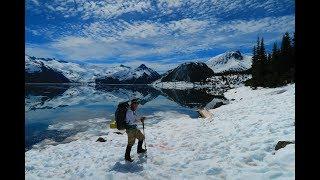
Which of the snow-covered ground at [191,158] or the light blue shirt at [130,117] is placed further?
the light blue shirt at [130,117]

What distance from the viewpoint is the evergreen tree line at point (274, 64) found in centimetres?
5697

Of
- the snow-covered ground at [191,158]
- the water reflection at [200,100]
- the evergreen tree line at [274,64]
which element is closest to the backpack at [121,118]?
the snow-covered ground at [191,158]

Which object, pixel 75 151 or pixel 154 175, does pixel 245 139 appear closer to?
pixel 154 175

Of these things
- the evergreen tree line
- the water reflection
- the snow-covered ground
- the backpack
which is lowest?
the snow-covered ground

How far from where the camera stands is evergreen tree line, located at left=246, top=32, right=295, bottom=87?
5697cm

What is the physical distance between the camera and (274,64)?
65812 millimetres

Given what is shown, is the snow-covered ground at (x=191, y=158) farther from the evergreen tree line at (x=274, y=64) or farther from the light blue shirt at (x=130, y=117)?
the evergreen tree line at (x=274, y=64)

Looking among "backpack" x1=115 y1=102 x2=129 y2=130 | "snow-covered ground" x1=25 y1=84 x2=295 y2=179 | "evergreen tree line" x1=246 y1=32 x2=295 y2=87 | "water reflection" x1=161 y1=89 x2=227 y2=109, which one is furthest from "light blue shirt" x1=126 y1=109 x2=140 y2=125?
"evergreen tree line" x1=246 y1=32 x2=295 y2=87

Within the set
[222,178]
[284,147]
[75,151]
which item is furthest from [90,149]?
[284,147]

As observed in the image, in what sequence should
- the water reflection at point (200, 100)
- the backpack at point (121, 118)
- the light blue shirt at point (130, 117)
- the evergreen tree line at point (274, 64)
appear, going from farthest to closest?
the evergreen tree line at point (274, 64) < the water reflection at point (200, 100) < the light blue shirt at point (130, 117) < the backpack at point (121, 118)

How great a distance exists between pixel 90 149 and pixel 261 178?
8.01 meters

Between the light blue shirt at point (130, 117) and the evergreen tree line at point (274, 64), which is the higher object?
the evergreen tree line at point (274, 64)

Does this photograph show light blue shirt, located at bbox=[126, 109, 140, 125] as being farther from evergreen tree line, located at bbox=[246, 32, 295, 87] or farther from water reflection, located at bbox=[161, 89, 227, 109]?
evergreen tree line, located at bbox=[246, 32, 295, 87]
